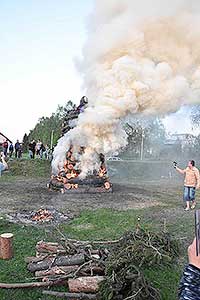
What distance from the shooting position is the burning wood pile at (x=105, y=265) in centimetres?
513

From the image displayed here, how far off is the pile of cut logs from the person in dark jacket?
3.24 meters

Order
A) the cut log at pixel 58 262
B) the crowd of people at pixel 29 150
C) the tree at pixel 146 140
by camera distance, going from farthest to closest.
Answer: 1. the tree at pixel 146 140
2. the crowd of people at pixel 29 150
3. the cut log at pixel 58 262

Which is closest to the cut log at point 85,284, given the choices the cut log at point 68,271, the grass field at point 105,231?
the cut log at point 68,271

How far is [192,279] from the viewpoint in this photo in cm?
223

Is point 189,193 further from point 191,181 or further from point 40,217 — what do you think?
point 40,217

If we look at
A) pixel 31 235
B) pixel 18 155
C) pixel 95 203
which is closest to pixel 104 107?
pixel 95 203

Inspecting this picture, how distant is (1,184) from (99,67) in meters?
7.52

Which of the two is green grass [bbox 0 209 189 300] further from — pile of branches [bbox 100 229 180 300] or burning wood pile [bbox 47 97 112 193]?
burning wood pile [bbox 47 97 112 193]

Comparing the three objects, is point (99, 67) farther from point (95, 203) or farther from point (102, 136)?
point (95, 203)

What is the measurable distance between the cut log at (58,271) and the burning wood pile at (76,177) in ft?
30.2

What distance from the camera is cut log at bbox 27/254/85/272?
5996mm

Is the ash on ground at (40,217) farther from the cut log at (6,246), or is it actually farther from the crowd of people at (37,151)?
the crowd of people at (37,151)

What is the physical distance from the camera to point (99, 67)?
15.4m

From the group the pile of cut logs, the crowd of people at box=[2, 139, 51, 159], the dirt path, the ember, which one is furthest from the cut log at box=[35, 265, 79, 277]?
the crowd of people at box=[2, 139, 51, 159]
